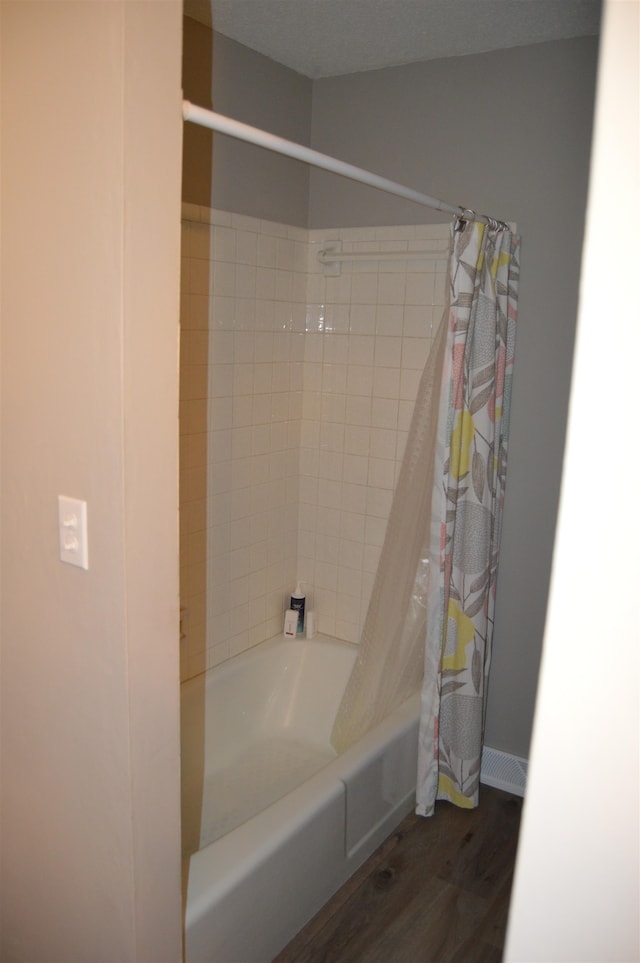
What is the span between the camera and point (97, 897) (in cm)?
144

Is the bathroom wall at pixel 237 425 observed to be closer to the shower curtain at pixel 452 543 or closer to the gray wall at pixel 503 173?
the gray wall at pixel 503 173

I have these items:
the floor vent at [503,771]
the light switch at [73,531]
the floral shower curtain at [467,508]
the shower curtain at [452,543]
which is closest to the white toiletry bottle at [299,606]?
the shower curtain at [452,543]

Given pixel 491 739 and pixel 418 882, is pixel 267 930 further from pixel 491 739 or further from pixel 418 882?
pixel 491 739

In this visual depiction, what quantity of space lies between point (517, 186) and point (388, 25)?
25.2 inches

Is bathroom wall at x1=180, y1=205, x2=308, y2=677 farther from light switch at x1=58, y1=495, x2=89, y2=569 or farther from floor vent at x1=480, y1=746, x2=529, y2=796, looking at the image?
light switch at x1=58, y1=495, x2=89, y2=569

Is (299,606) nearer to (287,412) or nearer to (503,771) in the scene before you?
(287,412)

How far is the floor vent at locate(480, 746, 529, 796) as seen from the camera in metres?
2.72

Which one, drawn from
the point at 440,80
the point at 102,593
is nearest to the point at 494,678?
the point at 102,593

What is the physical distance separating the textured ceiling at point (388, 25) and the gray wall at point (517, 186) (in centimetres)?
8

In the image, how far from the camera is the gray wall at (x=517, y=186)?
2416 mm

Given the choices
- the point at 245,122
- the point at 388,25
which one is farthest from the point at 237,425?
the point at 388,25

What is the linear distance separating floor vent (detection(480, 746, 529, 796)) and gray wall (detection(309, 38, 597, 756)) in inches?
1.5

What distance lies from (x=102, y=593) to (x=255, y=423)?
1.56 meters

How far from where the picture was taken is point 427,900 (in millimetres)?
2182
